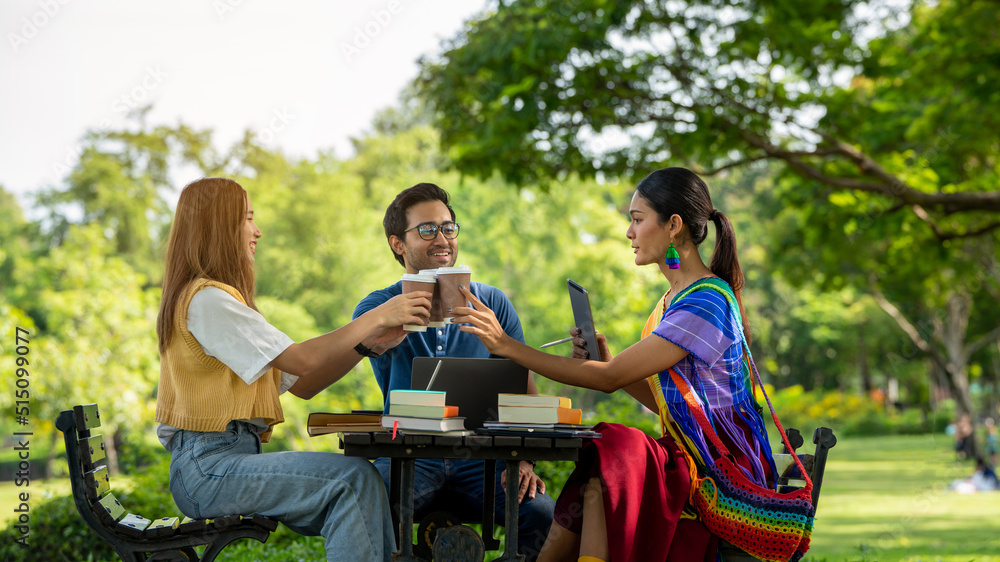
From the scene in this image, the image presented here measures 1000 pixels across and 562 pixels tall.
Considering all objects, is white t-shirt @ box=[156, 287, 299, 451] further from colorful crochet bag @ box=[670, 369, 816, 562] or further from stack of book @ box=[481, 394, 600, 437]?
colorful crochet bag @ box=[670, 369, 816, 562]

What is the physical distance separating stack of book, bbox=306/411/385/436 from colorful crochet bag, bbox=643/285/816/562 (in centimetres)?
112

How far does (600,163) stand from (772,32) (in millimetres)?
2004

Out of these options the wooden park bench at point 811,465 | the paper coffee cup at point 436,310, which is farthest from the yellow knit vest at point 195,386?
the wooden park bench at point 811,465

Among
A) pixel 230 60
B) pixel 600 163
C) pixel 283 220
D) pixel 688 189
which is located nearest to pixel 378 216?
pixel 283 220

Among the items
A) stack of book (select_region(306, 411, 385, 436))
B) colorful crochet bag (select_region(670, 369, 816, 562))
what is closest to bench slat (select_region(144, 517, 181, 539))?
stack of book (select_region(306, 411, 385, 436))

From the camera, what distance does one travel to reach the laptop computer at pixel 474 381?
2.86 metres

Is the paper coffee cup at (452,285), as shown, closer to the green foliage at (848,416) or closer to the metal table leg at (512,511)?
the metal table leg at (512,511)

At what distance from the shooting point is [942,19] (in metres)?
8.16

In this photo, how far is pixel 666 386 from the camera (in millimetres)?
3066

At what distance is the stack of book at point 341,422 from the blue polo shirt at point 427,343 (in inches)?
24.9

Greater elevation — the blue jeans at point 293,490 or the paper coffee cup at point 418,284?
the paper coffee cup at point 418,284

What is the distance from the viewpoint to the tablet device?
299 cm

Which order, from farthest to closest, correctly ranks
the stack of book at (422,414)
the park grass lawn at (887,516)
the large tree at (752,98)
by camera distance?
the large tree at (752,98), the park grass lawn at (887,516), the stack of book at (422,414)

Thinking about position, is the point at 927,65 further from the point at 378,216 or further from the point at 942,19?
the point at 378,216
